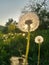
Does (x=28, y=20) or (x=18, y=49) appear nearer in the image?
(x=28, y=20)

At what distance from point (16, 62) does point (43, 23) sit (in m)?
13.6

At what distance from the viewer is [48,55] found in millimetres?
13023

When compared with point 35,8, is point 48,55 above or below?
below

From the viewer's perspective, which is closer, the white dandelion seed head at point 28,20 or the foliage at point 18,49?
the white dandelion seed head at point 28,20

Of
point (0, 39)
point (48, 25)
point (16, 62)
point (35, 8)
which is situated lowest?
point (16, 62)

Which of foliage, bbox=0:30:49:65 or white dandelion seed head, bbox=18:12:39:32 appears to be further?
foliage, bbox=0:30:49:65

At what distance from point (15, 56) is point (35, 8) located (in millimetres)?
15010

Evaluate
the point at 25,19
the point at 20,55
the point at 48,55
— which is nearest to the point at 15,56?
the point at 20,55

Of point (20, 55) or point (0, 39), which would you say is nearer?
point (20, 55)

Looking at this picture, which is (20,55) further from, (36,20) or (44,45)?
(36,20)

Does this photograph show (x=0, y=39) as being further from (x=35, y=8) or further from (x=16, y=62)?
(x=35, y=8)

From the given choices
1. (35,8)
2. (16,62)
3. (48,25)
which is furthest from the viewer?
(35,8)

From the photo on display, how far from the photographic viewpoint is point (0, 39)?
14.6 m

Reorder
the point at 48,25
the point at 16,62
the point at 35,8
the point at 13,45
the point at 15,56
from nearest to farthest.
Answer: the point at 16,62, the point at 15,56, the point at 13,45, the point at 48,25, the point at 35,8
